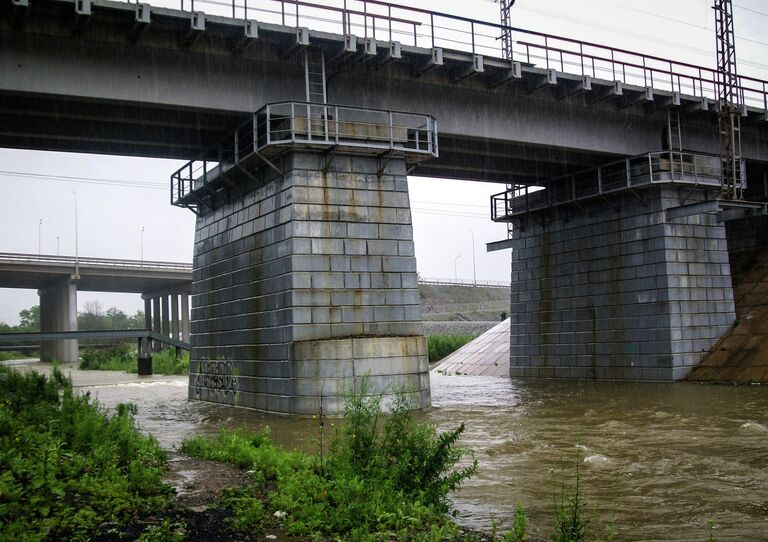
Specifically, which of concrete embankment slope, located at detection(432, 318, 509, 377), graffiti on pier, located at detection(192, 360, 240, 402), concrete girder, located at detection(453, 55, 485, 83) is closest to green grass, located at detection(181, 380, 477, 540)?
graffiti on pier, located at detection(192, 360, 240, 402)

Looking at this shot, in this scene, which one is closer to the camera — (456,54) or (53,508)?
(53,508)

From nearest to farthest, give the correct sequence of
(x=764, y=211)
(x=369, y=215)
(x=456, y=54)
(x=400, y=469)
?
(x=400, y=469)
(x=369, y=215)
(x=456, y=54)
(x=764, y=211)

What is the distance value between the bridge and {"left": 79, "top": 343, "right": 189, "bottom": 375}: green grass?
22907 mm

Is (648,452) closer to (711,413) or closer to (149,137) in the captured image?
(711,413)

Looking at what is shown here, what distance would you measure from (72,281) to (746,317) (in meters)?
61.7

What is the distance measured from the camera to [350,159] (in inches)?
960

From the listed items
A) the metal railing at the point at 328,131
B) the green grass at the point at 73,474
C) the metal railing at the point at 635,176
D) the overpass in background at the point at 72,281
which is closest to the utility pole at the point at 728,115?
the metal railing at the point at 635,176

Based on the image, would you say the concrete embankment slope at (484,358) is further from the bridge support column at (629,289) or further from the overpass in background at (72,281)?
the overpass in background at (72,281)

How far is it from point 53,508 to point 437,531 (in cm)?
407

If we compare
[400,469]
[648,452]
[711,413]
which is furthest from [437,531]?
[711,413]

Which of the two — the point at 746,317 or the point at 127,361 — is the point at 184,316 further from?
the point at 746,317

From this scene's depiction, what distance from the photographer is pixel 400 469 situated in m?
9.60

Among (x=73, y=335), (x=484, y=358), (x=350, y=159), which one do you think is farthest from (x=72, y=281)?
(x=350, y=159)

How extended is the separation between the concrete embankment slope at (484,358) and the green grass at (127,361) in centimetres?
1783
